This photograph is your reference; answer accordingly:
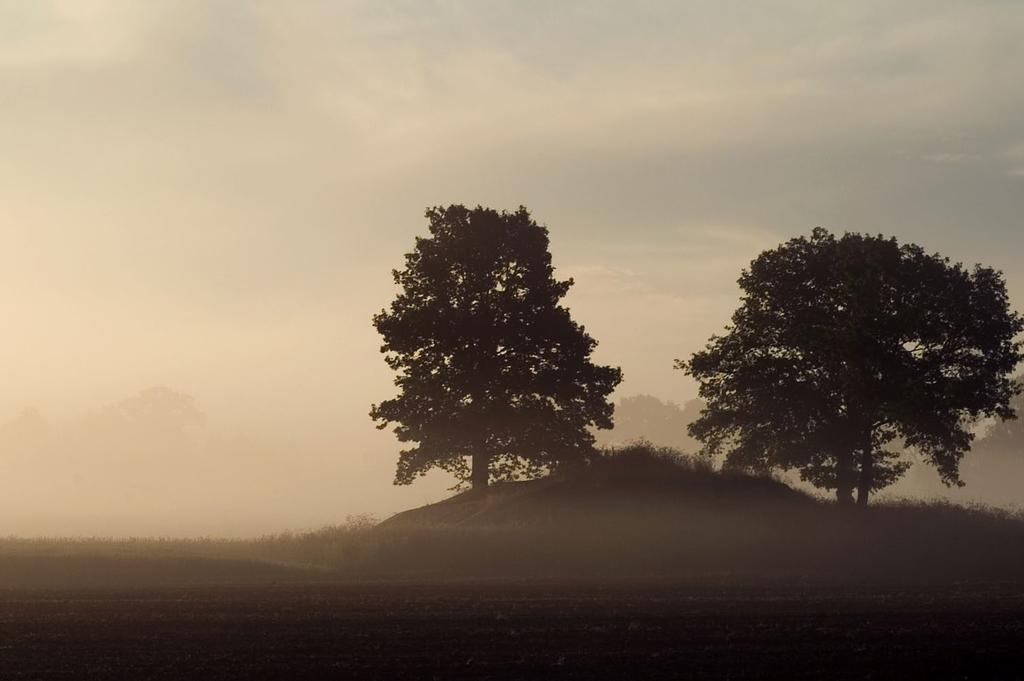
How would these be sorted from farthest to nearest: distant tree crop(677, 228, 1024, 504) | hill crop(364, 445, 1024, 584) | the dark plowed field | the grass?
distant tree crop(677, 228, 1024, 504) → hill crop(364, 445, 1024, 584) → the grass → the dark plowed field

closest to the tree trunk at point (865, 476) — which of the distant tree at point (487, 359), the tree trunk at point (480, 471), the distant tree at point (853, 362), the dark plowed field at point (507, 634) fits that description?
the distant tree at point (853, 362)

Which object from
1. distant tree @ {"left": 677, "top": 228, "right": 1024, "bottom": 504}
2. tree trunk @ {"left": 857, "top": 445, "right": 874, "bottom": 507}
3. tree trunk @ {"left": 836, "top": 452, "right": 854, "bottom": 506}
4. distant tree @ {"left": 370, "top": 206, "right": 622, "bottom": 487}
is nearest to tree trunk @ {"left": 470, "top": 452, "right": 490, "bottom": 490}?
distant tree @ {"left": 370, "top": 206, "right": 622, "bottom": 487}

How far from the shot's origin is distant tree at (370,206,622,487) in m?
54.4

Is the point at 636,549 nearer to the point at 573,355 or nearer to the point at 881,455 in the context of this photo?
the point at 573,355

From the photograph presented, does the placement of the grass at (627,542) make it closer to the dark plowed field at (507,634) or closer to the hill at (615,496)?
the hill at (615,496)

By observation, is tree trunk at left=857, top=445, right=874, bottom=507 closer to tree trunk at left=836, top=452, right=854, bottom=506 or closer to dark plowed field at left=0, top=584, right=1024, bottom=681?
tree trunk at left=836, top=452, right=854, bottom=506

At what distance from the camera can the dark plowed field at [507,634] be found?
19.4 meters

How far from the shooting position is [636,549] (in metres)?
42.3

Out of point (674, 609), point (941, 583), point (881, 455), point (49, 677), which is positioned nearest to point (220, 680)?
point (49, 677)

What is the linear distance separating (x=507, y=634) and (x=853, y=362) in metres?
33.6

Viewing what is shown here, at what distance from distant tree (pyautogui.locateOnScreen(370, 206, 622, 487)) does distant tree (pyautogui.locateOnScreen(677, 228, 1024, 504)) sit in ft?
22.5

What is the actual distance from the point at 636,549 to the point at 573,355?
15.4 m

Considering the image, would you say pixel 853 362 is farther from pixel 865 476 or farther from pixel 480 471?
pixel 480 471

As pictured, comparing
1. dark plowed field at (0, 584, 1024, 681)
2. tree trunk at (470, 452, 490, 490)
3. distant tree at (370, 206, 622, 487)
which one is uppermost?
distant tree at (370, 206, 622, 487)
